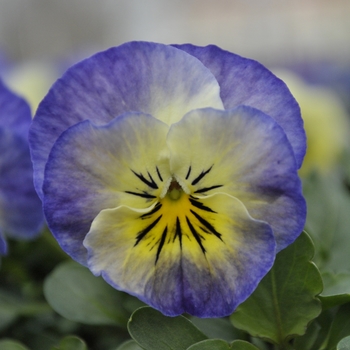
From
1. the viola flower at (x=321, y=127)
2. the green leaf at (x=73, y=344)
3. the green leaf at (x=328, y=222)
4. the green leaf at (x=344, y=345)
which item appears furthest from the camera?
the viola flower at (x=321, y=127)

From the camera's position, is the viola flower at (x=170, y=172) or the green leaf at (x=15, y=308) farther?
the green leaf at (x=15, y=308)

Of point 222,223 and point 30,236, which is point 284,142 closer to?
point 222,223

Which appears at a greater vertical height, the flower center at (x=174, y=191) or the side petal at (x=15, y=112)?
the flower center at (x=174, y=191)

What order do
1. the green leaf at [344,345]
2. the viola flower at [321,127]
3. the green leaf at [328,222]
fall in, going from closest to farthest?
the green leaf at [344,345] → the green leaf at [328,222] → the viola flower at [321,127]

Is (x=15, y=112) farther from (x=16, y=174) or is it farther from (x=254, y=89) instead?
(x=254, y=89)

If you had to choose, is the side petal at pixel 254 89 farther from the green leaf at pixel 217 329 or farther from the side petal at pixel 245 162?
the green leaf at pixel 217 329

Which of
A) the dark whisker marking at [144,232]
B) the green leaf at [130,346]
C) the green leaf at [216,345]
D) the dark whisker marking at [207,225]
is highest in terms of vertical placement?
the dark whisker marking at [207,225]

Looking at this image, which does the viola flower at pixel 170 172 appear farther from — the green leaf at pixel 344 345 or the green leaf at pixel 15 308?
the green leaf at pixel 15 308

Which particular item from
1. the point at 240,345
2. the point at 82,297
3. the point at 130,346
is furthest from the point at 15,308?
the point at 240,345

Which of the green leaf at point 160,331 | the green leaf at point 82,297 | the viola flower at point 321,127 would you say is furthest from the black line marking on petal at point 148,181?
the viola flower at point 321,127
